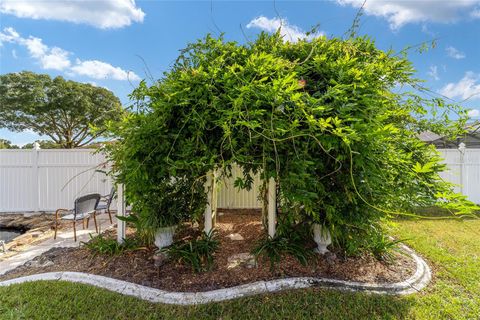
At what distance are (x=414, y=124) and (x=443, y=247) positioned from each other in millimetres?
2244

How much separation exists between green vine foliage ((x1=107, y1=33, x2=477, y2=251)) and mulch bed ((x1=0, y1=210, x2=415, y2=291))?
0.43m

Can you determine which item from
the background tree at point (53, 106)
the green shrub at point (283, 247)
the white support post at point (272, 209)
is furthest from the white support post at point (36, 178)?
the background tree at point (53, 106)

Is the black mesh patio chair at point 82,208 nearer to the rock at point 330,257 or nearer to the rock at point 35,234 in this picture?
the rock at point 35,234

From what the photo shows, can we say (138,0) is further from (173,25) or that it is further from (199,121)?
(199,121)

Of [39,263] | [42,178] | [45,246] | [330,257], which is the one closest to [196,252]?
[330,257]

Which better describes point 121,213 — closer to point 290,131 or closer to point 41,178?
point 290,131

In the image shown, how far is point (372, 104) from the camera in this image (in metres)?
2.41

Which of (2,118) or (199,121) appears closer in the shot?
(199,121)

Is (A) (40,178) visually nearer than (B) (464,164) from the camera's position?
Yes

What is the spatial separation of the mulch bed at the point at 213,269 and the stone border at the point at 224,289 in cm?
9

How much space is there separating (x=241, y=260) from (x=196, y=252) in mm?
612

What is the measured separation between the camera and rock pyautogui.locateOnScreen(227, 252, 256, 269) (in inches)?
117

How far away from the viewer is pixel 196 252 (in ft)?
9.97

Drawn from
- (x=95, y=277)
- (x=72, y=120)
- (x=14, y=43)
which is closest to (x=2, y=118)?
(x=72, y=120)
